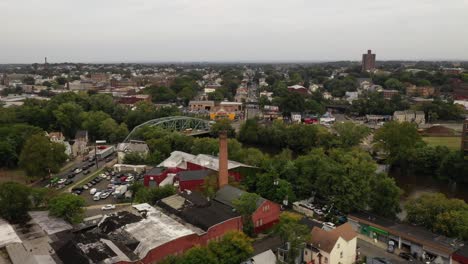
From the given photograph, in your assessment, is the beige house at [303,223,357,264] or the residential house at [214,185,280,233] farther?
the residential house at [214,185,280,233]

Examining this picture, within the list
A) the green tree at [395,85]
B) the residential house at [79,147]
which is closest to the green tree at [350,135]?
the residential house at [79,147]

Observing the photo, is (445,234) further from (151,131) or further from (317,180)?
(151,131)

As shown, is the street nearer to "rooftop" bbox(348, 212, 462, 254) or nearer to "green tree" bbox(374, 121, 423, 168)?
"rooftop" bbox(348, 212, 462, 254)

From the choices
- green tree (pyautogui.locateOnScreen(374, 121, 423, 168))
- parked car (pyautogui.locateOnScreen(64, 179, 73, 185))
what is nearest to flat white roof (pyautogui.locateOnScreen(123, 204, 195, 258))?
parked car (pyautogui.locateOnScreen(64, 179, 73, 185))

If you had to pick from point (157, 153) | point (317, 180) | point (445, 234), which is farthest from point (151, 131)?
point (445, 234)

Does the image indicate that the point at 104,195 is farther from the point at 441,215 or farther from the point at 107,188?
the point at 441,215

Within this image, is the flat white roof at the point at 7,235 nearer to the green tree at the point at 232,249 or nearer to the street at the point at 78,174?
the green tree at the point at 232,249

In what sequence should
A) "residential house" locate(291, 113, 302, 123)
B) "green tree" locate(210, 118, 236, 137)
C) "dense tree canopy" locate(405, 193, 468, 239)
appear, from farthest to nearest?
"residential house" locate(291, 113, 302, 123) < "green tree" locate(210, 118, 236, 137) < "dense tree canopy" locate(405, 193, 468, 239)
